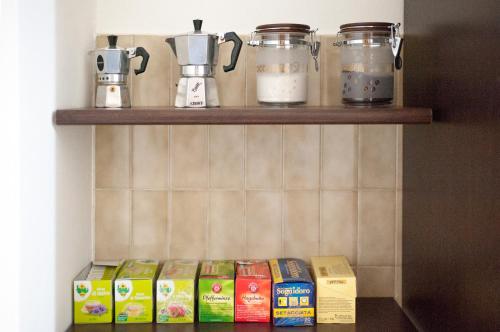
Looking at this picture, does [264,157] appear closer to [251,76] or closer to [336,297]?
[251,76]

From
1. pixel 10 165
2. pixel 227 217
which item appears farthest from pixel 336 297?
pixel 10 165

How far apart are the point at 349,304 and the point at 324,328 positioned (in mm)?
87

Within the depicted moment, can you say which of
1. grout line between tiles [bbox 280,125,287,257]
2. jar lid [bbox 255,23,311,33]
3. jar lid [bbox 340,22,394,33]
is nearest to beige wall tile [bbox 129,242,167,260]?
grout line between tiles [bbox 280,125,287,257]

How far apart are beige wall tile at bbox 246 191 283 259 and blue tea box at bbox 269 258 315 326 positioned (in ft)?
0.63

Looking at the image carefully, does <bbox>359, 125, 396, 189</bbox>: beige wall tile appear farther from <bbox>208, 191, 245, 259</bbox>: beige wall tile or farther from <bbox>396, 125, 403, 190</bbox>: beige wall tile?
<bbox>208, 191, 245, 259</bbox>: beige wall tile

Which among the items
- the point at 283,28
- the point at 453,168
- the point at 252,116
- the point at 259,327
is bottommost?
the point at 259,327

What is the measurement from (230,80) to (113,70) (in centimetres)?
32

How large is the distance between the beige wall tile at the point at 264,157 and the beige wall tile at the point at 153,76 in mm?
256

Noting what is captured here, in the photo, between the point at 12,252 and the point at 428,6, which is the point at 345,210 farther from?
Result: the point at 12,252

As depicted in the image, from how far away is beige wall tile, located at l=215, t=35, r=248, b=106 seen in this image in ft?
6.57

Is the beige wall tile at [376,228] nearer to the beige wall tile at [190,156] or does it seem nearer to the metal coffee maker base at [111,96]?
the beige wall tile at [190,156]

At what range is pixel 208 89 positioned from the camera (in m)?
1.85

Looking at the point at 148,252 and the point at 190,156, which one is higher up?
the point at 190,156

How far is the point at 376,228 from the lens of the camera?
204cm
